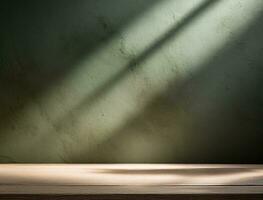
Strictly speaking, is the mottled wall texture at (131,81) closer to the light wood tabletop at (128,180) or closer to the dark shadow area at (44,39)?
the dark shadow area at (44,39)

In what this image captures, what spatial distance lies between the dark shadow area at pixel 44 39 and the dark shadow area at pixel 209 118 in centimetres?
56

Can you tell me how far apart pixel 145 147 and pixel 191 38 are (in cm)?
80

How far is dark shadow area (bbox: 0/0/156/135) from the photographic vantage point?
2.72 m

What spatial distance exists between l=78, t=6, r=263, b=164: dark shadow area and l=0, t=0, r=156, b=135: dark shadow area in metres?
0.56

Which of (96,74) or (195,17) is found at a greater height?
(195,17)

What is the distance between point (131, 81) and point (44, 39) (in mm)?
634

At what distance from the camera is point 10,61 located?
2721 millimetres

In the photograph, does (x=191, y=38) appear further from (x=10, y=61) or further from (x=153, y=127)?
(x=10, y=61)
